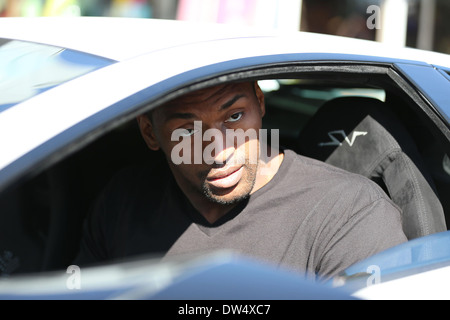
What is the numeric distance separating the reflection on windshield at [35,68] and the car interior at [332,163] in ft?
1.29

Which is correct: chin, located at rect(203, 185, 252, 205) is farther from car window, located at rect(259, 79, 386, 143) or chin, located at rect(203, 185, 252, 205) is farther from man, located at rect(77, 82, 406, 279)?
car window, located at rect(259, 79, 386, 143)

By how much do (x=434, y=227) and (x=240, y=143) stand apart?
60cm

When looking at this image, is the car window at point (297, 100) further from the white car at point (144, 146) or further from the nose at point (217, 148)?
the nose at point (217, 148)

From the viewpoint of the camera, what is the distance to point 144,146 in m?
2.76

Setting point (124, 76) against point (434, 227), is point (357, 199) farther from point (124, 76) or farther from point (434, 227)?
point (124, 76)

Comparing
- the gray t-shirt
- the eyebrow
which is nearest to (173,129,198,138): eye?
the eyebrow

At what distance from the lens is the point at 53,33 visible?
5.92 feet

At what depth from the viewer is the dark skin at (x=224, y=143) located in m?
1.94

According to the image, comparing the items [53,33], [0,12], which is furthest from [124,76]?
[0,12]

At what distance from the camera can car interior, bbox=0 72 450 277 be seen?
81.7 inches

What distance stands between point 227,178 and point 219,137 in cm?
12

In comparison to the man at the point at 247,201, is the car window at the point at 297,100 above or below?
above

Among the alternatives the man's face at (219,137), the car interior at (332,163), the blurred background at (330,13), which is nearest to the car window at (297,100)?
the car interior at (332,163)

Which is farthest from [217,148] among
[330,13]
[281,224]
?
[330,13]
